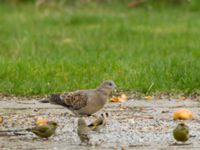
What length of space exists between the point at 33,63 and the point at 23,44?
270 centimetres

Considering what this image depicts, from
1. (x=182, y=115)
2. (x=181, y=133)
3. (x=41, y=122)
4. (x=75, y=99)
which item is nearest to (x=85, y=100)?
(x=75, y=99)

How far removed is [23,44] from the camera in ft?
48.4

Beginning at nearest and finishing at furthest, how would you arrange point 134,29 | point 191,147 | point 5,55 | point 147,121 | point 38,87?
point 191,147 → point 147,121 → point 38,87 → point 5,55 → point 134,29

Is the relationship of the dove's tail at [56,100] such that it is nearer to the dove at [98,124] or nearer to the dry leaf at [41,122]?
the dry leaf at [41,122]

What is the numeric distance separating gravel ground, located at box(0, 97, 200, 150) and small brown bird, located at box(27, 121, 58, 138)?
0.23 feet

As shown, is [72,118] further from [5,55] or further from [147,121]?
[5,55]

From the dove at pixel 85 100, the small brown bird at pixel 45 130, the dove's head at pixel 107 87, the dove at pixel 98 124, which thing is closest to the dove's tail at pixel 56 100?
the dove at pixel 85 100

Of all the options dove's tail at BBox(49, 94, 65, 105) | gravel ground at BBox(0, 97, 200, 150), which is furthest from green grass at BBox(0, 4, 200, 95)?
dove's tail at BBox(49, 94, 65, 105)

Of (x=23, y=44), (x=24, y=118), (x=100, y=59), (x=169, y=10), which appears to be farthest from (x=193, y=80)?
(x=169, y=10)

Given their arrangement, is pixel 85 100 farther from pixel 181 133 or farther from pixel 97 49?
pixel 97 49

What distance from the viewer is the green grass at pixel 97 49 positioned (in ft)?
36.9

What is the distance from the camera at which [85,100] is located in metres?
9.23

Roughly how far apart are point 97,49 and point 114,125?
554 cm

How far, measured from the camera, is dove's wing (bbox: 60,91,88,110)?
9188 millimetres
